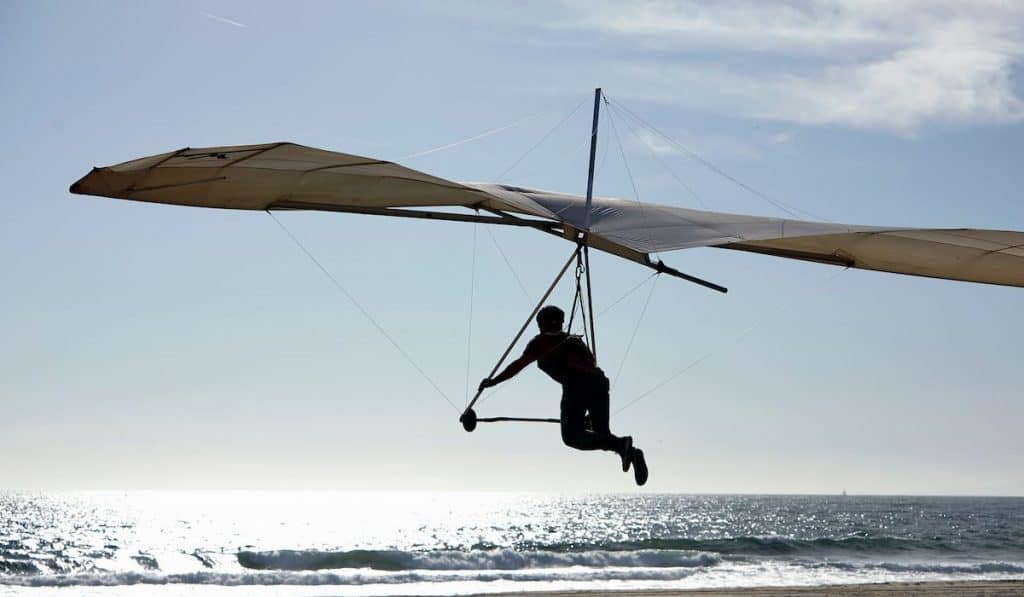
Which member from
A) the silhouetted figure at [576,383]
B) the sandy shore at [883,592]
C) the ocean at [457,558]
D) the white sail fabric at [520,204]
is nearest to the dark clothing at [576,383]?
the silhouetted figure at [576,383]

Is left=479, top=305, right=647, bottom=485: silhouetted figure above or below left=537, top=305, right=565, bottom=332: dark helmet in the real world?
below

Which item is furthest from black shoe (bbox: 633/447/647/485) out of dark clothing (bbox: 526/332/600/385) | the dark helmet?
the dark helmet

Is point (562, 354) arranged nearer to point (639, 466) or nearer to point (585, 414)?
point (585, 414)

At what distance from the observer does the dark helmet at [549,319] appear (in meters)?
8.38

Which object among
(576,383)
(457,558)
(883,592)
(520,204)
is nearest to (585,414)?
(576,383)

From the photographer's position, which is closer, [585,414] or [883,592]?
[585,414]

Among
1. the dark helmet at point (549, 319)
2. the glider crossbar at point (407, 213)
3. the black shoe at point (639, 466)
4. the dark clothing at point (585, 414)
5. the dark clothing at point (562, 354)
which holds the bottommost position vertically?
the black shoe at point (639, 466)

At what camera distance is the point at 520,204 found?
843cm

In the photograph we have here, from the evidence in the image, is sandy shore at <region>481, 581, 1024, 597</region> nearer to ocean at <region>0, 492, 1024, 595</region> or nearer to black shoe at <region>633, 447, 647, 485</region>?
ocean at <region>0, 492, 1024, 595</region>

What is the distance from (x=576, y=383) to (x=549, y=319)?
0.49 m

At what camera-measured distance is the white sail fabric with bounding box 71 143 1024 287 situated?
25.6ft

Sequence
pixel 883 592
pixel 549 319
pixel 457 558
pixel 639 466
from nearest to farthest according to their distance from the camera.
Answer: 1. pixel 639 466
2. pixel 549 319
3. pixel 883 592
4. pixel 457 558

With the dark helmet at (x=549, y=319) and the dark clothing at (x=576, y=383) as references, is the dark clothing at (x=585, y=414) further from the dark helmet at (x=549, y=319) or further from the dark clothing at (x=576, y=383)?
the dark helmet at (x=549, y=319)

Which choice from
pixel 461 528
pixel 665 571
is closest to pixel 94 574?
pixel 665 571
